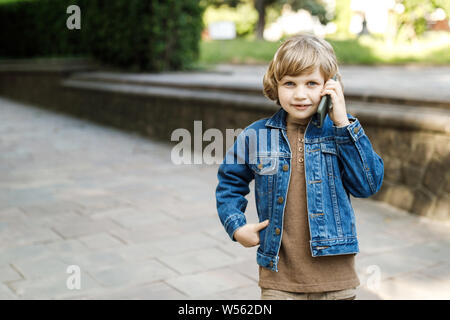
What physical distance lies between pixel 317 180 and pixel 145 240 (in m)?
2.37

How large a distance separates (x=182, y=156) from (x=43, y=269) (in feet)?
12.3

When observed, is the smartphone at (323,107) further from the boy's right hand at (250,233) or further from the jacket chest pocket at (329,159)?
the boy's right hand at (250,233)

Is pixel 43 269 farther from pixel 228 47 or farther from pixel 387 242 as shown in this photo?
pixel 228 47

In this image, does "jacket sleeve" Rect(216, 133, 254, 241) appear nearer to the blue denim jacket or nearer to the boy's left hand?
the blue denim jacket

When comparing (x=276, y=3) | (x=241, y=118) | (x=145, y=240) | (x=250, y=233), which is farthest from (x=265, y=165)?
(x=276, y=3)

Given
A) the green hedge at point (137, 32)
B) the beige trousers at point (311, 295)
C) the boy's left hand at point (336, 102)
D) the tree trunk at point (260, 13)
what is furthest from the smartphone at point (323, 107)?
the tree trunk at point (260, 13)

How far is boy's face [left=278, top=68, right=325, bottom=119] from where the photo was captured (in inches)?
78.8

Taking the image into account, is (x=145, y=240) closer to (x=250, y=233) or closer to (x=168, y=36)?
(x=250, y=233)

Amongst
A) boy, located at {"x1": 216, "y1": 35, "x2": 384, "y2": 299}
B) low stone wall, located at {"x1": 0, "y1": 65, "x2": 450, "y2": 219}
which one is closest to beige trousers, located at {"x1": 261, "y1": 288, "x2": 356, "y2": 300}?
boy, located at {"x1": 216, "y1": 35, "x2": 384, "y2": 299}

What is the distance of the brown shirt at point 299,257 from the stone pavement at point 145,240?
3.84 feet

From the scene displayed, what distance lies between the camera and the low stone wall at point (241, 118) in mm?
4520

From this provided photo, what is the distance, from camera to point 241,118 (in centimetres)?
671

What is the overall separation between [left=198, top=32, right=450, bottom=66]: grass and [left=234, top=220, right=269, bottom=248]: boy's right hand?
11.5 meters
